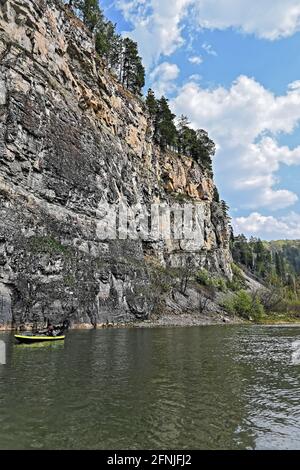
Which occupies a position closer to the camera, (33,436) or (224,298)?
(33,436)

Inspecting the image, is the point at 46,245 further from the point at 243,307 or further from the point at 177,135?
the point at 177,135

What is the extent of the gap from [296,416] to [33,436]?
→ 11.1m

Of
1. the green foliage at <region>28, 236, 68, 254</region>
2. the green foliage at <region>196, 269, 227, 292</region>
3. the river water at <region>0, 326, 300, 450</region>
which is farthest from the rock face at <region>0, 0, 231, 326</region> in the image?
the river water at <region>0, 326, 300, 450</region>

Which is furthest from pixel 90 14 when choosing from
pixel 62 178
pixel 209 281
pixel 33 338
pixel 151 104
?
pixel 33 338

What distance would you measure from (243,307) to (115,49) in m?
78.6

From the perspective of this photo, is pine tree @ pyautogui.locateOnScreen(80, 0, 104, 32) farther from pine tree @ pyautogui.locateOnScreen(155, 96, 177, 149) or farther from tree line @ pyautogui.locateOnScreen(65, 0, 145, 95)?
pine tree @ pyautogui.locateOnScreen(155, 96, 177, 149)

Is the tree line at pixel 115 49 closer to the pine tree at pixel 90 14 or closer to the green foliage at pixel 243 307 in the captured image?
the pine tree at pixel 90 14

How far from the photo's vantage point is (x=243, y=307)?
102 meters

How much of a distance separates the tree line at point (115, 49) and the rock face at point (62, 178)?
12.2 m

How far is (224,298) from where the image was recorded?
105 meters

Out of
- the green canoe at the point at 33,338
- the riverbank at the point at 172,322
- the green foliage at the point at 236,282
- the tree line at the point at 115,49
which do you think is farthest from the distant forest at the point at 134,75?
the green canoe at the point at 33,338

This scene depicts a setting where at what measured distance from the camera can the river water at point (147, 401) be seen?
46.1ft
